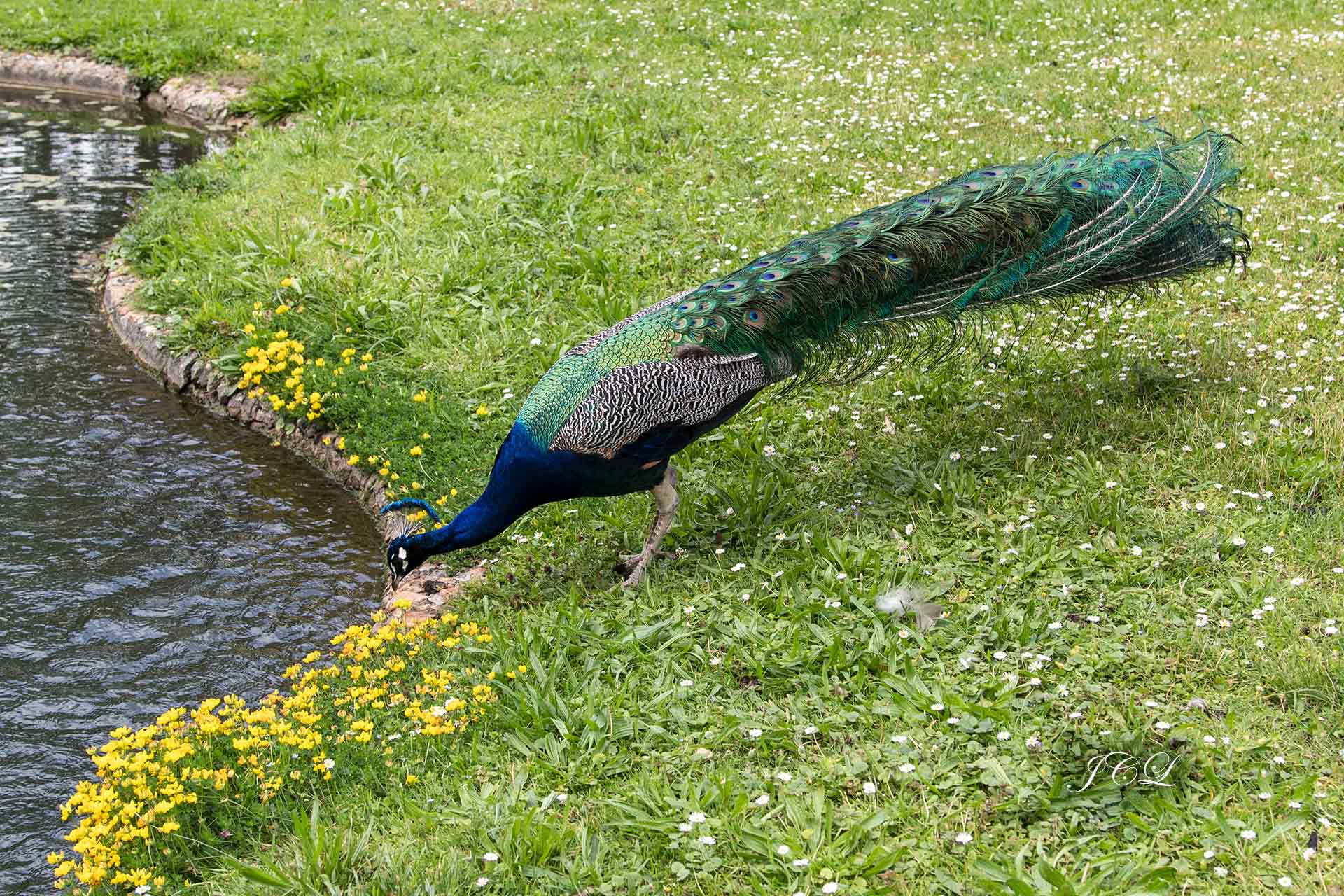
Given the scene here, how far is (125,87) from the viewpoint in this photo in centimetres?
1669

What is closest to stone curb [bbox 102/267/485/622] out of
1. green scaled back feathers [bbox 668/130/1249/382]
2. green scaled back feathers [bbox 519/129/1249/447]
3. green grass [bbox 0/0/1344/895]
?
green grass [bbox 0/0/1344/895]

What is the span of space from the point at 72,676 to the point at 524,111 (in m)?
8.08

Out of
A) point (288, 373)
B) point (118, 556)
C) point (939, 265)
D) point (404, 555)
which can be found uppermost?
point (939, 265)

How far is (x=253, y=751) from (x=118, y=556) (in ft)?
8.62

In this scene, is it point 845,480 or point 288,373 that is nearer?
point 845,480

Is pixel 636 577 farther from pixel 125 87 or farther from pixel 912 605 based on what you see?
pixel 125 87

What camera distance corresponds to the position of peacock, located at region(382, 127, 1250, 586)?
6.21 m

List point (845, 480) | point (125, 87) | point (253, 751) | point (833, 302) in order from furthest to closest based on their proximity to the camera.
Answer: point (125, 87) < point (845, 480) < point (833, 302) < point (253, 751)

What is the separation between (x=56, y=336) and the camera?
1038cm

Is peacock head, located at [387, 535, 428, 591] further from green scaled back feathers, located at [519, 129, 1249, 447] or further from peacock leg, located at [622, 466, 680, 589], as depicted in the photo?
peacock leg, located at [622, 466, 680, 589]

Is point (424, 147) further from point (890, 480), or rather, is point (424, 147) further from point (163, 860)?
point (163, 860)

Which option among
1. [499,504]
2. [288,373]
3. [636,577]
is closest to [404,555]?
[499,504]

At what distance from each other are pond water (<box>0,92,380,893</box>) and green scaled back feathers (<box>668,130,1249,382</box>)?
2.81 m

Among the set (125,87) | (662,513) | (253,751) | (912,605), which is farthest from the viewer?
(125,87)
